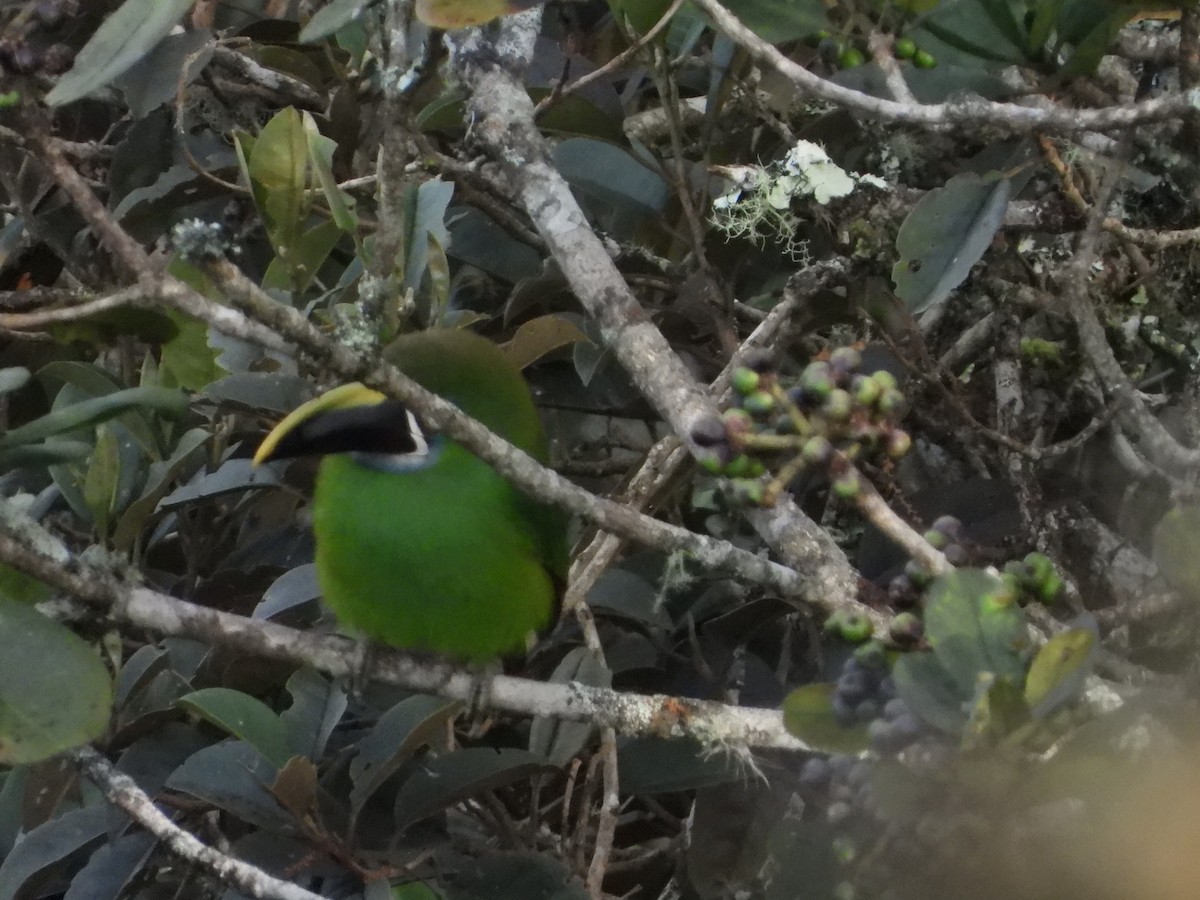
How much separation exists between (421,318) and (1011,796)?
1.26 metres

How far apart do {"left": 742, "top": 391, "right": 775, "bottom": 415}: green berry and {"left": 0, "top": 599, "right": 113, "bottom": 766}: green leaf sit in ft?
2.19

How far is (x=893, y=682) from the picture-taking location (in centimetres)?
73

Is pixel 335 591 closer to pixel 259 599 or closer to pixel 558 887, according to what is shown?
pixel 259 599

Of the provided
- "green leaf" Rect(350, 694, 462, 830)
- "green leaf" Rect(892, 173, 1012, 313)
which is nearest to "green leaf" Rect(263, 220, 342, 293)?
"green leaf" Rect(350, 694, 462, 830)

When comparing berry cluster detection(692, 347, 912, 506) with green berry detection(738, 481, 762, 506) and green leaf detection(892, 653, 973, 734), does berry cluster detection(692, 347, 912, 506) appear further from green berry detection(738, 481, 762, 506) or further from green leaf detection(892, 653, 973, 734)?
green leaf detection(892, 653, 973, 734)

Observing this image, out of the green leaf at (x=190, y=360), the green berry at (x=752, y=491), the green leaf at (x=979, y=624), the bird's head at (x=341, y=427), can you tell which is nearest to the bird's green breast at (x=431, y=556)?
the bird's head at (x=341, y=427)

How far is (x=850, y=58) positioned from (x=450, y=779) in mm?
892

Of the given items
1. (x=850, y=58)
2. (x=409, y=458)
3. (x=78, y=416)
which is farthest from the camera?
(x=409, y=458)

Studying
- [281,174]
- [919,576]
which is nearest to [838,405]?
[919,576]

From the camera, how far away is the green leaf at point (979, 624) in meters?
0.68

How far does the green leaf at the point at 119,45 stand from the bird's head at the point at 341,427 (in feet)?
1.23

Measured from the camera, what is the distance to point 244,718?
1234 mm

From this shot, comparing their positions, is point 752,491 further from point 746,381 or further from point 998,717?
point 998,717

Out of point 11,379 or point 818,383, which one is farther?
point 11,379
